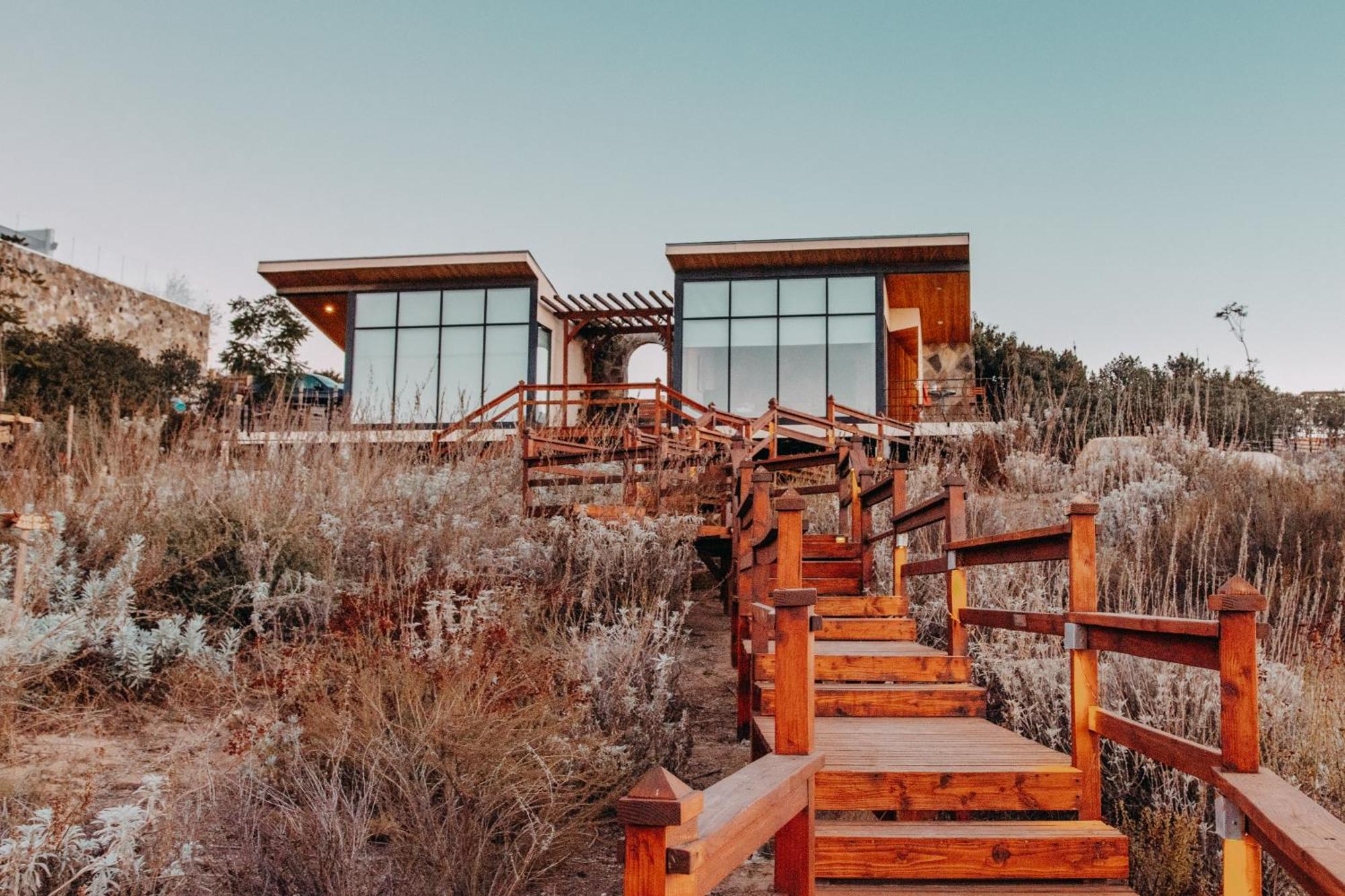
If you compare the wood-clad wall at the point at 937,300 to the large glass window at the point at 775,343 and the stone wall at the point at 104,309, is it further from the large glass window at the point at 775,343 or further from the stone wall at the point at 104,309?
the stone wall at the point at 104,309

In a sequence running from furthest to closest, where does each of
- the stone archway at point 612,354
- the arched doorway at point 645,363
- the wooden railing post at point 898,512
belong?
the arched doorway at point 645,363, the stone archway at point 612,354, the wooden railing post at point 898,512

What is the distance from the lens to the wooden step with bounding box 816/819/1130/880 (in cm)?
383

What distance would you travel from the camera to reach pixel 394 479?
31.6 ft

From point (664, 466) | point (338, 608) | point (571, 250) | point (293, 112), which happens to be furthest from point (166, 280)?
point (338, 608)

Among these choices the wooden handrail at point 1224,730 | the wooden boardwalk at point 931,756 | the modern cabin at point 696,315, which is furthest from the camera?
the modern cabin at point 696,315

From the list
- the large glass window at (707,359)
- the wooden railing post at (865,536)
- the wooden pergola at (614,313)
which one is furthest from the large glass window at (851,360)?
the wooden railing post at (865,536)

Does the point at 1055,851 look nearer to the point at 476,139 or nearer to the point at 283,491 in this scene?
the point at 283,491

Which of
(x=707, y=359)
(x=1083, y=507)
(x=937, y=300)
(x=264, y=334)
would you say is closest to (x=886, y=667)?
(x=1083, y=507)

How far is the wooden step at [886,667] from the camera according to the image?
236 inches

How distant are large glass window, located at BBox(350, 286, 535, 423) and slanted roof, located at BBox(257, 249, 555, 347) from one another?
11.4 inches

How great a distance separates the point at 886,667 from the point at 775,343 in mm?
15697

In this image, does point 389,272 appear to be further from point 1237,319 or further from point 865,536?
point 1237,319

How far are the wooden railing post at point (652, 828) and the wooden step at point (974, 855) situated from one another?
7.87 feet

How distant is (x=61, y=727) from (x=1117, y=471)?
11617 millimetres
